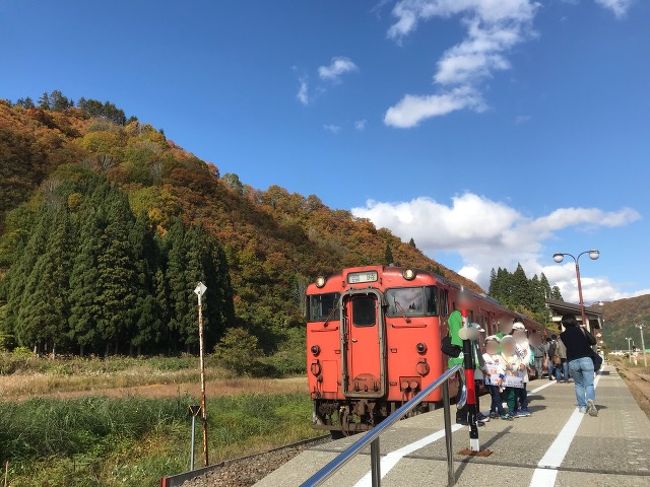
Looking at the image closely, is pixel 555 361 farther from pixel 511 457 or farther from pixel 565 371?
pixel 511 457

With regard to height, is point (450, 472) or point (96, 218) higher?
point (96, 218)

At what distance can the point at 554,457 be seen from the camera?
5.01 meters

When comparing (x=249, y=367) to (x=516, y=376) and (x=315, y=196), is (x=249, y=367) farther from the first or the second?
(x=315, y=196)

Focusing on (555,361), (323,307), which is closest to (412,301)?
(323,307)

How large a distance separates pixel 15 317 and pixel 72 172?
40.5m

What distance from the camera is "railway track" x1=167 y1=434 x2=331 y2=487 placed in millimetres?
6832

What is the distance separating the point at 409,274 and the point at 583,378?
10.9 feet

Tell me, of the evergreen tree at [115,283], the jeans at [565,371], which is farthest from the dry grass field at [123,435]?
the evergreen tree at [115,283]

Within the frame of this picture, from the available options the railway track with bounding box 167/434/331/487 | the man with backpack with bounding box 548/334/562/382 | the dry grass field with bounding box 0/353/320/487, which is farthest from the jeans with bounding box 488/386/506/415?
the man with backpack with bounding box 548/334/562/382

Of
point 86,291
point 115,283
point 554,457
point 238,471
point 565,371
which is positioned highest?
point 115,283

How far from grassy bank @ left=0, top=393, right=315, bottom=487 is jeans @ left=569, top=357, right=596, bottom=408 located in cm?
600

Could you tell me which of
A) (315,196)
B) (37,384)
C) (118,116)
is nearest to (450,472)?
(37,384)

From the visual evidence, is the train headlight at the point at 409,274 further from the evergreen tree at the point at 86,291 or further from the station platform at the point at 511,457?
the evergreen tree at the point at 86,291

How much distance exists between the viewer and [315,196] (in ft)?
397
